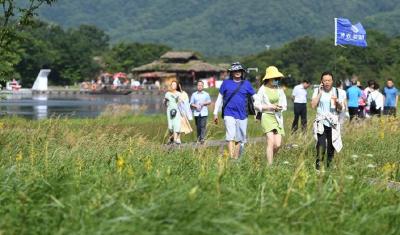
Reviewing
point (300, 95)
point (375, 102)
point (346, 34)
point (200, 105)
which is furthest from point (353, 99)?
point (200, 105)

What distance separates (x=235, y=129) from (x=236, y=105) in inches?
15.0

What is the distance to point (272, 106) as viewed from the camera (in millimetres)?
10828

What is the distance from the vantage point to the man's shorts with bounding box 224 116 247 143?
11.6 m

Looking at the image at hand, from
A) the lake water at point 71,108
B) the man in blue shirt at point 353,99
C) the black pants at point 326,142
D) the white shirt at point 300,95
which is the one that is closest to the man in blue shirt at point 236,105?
the black pants at point 326,142

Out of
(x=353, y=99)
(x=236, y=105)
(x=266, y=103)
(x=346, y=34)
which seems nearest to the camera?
(x=266, y=103)

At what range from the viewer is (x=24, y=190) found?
236 inches

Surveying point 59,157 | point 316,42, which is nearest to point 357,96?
point 59,157

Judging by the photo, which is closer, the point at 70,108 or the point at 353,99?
the point at 353,99

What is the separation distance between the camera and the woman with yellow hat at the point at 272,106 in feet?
35.4

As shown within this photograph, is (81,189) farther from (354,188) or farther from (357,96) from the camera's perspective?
(357,96)

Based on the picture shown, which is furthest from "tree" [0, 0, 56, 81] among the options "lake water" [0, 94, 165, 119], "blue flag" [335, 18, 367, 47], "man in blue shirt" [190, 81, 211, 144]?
"blue flag" [335, 18, 367, 47]

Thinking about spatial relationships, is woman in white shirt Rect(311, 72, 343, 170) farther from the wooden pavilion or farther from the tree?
the wooden pavilion

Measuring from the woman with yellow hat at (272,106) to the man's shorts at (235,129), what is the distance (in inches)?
30.3

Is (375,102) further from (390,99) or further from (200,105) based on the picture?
(200,105)
